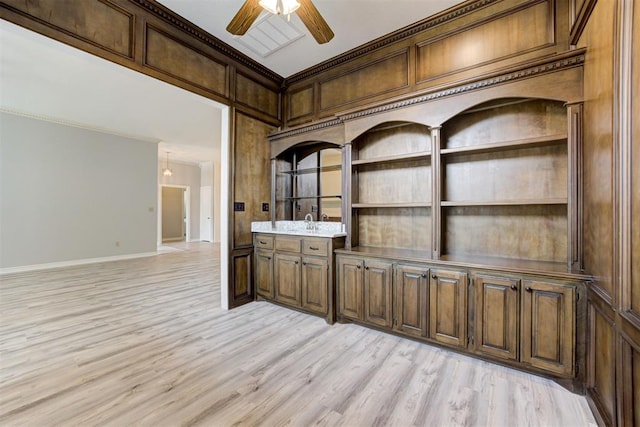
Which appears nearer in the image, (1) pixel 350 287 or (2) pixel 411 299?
(2) pixel 411 299

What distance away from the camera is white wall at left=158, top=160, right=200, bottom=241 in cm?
946

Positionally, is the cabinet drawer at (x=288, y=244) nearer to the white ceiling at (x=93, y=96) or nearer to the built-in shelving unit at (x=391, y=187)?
the built-in shelving unit at (x=391, y=187)

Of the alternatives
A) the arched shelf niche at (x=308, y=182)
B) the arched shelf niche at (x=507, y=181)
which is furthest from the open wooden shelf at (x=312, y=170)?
the arched shelf niche at (x=507, y=181)

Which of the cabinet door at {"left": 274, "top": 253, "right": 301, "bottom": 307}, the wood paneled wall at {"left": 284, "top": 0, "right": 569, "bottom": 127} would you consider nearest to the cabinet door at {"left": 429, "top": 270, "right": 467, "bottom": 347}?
the cabinet door at {"left": 274, "top": 253, "right": 301, "bottom": 307}

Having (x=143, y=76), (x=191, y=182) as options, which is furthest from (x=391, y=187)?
(x=191, y=182)

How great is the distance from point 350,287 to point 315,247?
1.92ft

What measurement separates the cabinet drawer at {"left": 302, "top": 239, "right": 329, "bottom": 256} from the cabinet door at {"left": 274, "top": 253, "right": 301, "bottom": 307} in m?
0.17

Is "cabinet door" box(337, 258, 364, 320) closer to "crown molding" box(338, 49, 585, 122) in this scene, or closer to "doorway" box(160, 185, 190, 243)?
"crown molding" box(338, 49, 585, 122)

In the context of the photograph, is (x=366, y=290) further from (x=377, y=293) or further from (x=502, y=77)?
(x=502, y=77)

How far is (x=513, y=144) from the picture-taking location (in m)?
2.20

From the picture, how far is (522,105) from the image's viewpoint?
2.39 metres

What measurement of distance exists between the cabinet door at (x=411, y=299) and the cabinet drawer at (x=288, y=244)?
1.23 m

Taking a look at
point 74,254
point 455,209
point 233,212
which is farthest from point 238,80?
point 74,254

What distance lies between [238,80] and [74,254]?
560 cm
